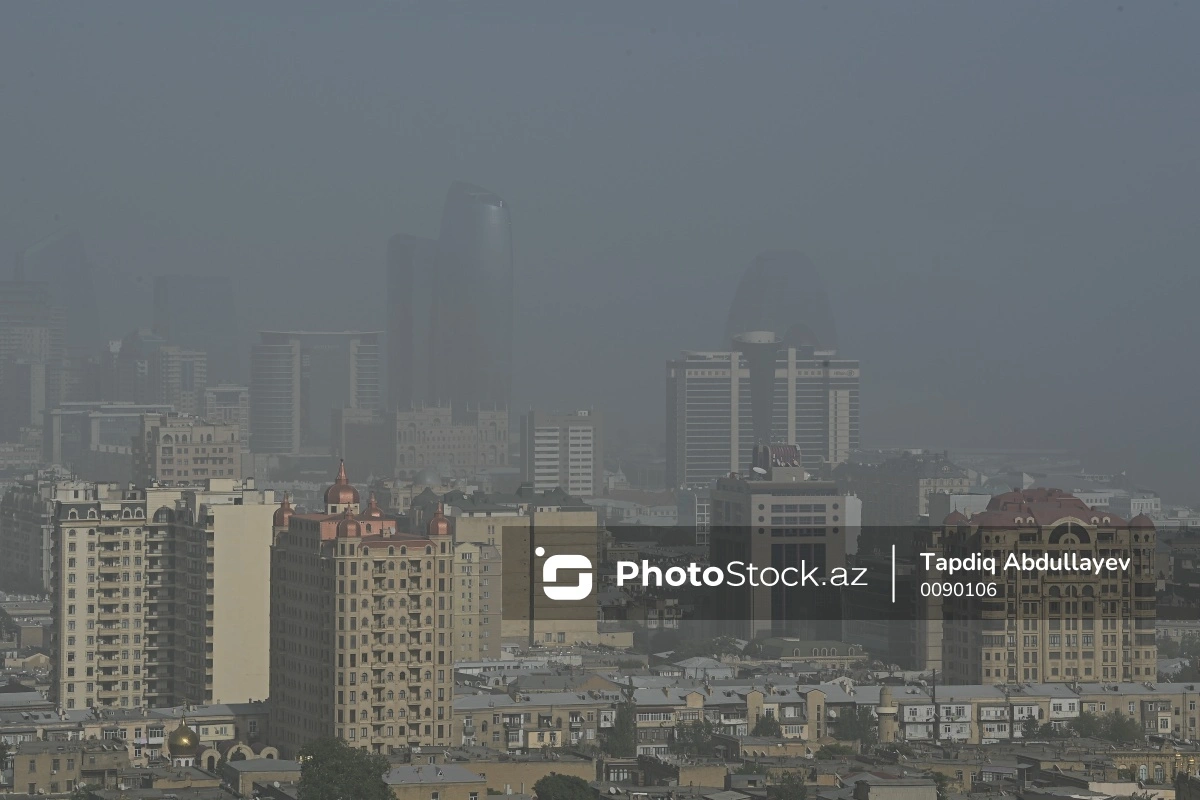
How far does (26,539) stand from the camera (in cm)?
5812

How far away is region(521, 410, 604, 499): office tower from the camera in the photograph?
91.3 meters

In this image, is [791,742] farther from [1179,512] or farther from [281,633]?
[1179,512]

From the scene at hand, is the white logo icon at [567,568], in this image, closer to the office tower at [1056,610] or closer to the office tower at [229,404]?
the office tower at [1056,610]

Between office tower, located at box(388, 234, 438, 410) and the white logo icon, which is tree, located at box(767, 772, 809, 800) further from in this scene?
office tower, located at box(388, 234, 438, 410)

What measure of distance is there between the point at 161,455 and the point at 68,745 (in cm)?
3490

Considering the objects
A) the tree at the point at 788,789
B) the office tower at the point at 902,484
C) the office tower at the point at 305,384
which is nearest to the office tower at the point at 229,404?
the office tower at the point at 305,384

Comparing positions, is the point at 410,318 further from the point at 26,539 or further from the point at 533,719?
the point at 533,719

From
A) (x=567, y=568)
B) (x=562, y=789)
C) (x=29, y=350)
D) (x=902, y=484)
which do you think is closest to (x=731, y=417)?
(x=902, y=484)

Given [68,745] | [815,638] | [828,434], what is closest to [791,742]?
[68,745]

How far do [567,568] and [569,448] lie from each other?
41.4m

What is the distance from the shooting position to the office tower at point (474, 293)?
110 meters

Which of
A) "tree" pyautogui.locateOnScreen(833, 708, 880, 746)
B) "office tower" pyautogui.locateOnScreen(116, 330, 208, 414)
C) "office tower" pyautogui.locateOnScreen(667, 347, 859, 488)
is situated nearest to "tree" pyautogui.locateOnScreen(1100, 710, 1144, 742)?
"tree" pyautogui.locateOnScreen(833, 708, 880, 746)

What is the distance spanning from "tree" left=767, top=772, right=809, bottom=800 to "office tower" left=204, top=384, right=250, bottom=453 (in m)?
75.3

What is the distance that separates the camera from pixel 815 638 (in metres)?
46.8
